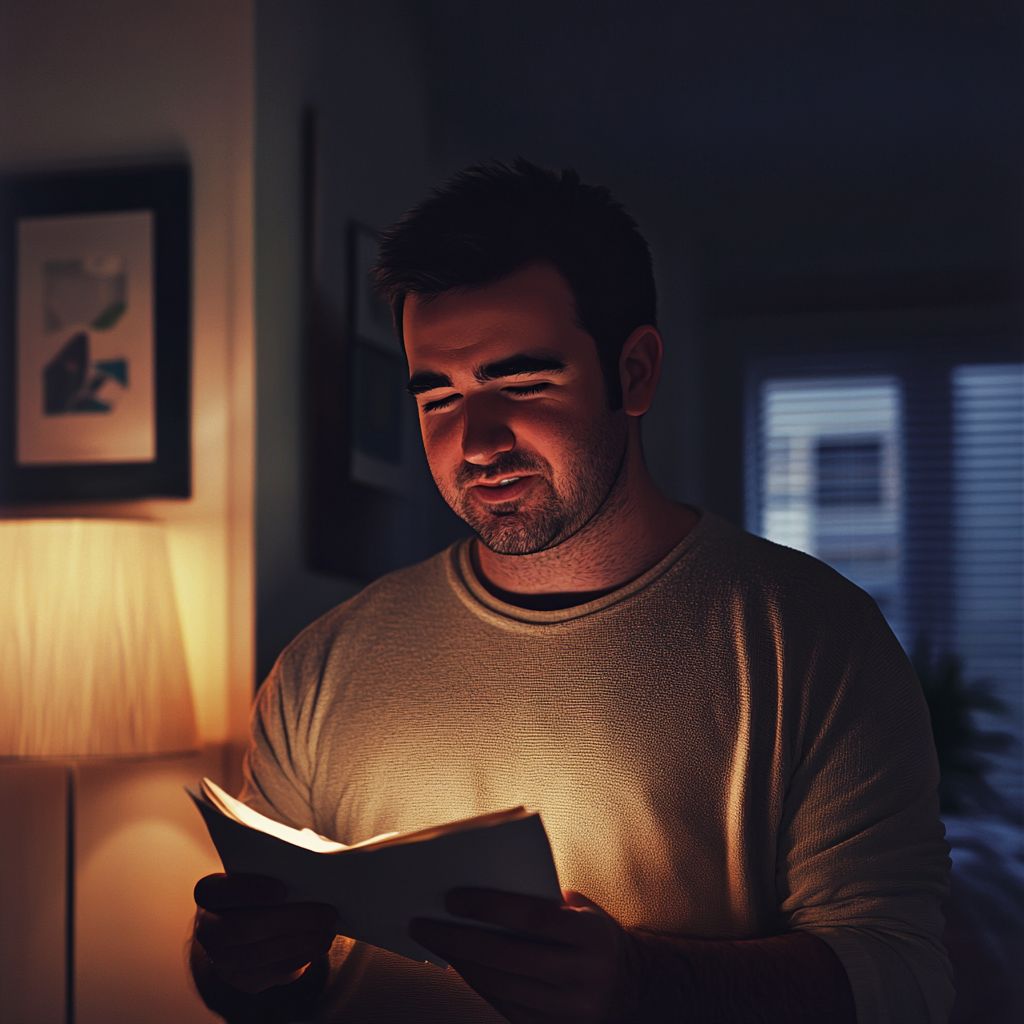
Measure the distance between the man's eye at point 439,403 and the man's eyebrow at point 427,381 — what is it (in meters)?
0.01

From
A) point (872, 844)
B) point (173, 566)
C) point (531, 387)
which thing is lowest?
point (872, 844)

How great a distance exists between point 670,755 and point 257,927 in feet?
1.41

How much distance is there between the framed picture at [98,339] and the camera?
1509 mm

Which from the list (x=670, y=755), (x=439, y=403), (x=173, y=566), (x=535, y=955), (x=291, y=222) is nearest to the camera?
(x=535, y=955)

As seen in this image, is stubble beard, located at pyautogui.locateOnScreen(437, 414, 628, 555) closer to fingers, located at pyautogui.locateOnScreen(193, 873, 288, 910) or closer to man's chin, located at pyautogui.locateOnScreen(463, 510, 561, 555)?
man's chin, located at pyautogui.locateOnScreen(463, 510, 561, 555)

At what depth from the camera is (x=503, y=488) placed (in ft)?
3.55

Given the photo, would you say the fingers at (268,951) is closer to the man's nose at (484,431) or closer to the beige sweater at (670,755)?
the beige sweater at (670,755)

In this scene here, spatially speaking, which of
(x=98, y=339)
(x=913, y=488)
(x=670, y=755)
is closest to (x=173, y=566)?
(x=98, y=339)

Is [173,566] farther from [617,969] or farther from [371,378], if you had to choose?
[617,969]

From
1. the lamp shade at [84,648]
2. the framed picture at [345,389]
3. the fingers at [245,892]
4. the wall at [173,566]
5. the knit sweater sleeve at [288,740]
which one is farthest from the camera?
the framed picture at [345,389]

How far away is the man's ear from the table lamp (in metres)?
0.71

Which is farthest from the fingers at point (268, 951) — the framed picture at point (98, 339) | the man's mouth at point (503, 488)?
the framed picture at point (98, 339)

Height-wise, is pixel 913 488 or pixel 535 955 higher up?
pixel 913 488

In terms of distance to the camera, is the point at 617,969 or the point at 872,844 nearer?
the point at 617,969
